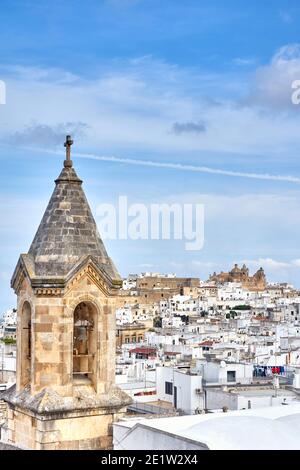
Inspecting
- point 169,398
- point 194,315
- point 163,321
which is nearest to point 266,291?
point 194,315

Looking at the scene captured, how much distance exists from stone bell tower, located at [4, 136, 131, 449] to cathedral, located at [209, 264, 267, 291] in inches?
5903

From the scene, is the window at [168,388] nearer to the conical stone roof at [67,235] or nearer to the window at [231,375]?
the window at [231,375]

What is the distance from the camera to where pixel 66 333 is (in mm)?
13125

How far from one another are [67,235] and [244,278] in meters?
161

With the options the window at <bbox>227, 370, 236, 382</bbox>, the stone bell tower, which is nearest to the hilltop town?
the window at <bbox>227, 370, 236, 382</bbox>

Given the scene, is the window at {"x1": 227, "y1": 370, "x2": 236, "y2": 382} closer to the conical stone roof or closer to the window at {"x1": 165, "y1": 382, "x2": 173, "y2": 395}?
the window at {"x1": 165, "y1": 382, "x2": 173, "y2": 395}

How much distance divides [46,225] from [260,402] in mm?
16942

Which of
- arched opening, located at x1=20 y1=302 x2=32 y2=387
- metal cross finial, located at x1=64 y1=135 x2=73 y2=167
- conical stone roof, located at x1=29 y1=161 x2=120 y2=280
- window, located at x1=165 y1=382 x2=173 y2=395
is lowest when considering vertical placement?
window, located at x1=165 y1=382 x2=173 y2=395

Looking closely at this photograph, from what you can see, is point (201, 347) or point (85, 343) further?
point (201, 347)

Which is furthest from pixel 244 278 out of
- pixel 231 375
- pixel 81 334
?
pixel 81 334

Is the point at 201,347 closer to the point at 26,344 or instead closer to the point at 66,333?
the point at 26,344

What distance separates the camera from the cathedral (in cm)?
16688
